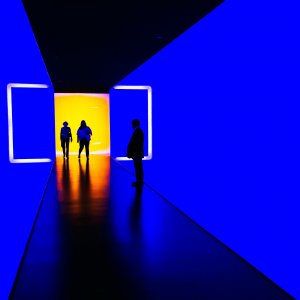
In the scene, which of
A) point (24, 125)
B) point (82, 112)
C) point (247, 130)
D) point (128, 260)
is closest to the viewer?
point (128, 260)

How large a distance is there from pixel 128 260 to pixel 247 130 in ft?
9.01

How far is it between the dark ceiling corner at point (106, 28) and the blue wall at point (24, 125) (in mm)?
398

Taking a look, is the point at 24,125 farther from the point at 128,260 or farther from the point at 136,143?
the point at 128,260

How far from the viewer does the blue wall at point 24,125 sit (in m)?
6.88

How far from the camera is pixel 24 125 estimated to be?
54.2ft

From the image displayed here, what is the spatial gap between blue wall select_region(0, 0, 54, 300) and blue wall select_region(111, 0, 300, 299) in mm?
3397

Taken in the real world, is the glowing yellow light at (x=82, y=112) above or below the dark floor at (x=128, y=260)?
above

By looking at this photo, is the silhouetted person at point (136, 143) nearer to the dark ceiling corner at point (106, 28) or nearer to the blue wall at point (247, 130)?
the blue wall at point (247, 130)

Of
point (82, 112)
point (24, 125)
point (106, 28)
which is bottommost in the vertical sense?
point (24, 125)

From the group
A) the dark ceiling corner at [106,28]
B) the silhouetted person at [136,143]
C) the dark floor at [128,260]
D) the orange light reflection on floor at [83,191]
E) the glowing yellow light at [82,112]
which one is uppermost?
the dark ceiling corner at [106,28]

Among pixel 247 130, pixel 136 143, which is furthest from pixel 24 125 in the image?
pixel 247 130

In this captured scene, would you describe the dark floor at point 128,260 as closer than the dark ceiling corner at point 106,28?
Yes

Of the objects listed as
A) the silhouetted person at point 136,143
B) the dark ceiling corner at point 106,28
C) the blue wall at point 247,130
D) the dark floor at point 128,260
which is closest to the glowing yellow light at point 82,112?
the dark ceiling corner at point 106,28

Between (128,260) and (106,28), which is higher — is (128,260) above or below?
below
